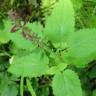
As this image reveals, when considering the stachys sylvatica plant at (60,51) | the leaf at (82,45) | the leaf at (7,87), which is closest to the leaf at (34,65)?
the stachys sylvatica plant at (60,51)

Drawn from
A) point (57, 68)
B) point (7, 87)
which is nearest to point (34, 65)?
point (57, 68)

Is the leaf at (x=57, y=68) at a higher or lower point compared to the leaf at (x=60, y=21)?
lower

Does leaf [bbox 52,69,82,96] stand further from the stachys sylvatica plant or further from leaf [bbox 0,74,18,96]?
leaf [bbox 0,74,18,96]

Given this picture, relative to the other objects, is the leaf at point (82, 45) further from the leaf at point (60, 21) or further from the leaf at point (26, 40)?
the leaf at point (26, 40)

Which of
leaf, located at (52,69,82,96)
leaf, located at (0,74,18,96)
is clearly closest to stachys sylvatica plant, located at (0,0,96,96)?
leaf, located at (52,69,82,96)

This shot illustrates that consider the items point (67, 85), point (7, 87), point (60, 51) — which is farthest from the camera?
point (7, 87)

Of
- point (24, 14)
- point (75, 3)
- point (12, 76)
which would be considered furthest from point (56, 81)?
point (24, 14)

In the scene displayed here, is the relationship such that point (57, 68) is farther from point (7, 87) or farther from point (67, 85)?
point (7, 87)
